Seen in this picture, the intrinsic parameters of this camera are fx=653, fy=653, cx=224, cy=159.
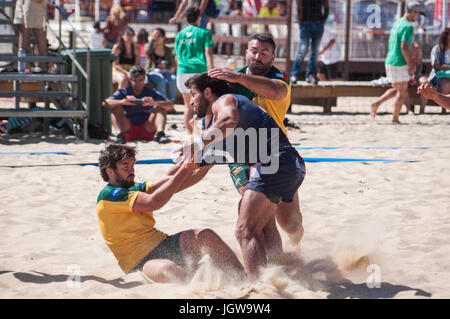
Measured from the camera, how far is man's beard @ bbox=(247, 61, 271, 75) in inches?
168

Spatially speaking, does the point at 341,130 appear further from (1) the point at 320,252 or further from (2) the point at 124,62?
(1) the point at 320,252

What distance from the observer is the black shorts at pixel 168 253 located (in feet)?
12.4

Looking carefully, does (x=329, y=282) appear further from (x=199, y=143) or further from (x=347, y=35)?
(x=347, y=35)

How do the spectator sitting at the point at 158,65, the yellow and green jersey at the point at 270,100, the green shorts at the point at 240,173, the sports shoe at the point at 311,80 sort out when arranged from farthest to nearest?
the sports shoe at the point at 311,80
the spectator sitting at the point at 158,65
the yellow and green jersey at the point at 270,100
the green shorts at the point at 240,173

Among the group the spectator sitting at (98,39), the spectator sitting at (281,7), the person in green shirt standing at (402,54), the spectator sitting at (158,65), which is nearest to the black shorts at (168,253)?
the person in green shirt standing at (402,54)

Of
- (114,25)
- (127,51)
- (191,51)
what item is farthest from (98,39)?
(191,51)

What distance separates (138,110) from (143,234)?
18.5ft

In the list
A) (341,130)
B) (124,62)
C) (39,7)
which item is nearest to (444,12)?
(341,130)

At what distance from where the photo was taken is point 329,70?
15734 mm

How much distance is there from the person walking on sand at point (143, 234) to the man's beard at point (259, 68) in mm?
887

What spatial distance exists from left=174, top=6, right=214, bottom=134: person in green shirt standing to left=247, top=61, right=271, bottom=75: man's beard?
4.97m

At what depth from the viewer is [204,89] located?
12.4ft

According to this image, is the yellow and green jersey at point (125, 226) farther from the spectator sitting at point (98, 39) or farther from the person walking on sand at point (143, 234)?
the spectator sitting at point (98, 39)

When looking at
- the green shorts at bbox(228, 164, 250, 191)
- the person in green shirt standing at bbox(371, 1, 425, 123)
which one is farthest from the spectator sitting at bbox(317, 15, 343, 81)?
the green shorts at bbox(228, 164, 250, 191)
